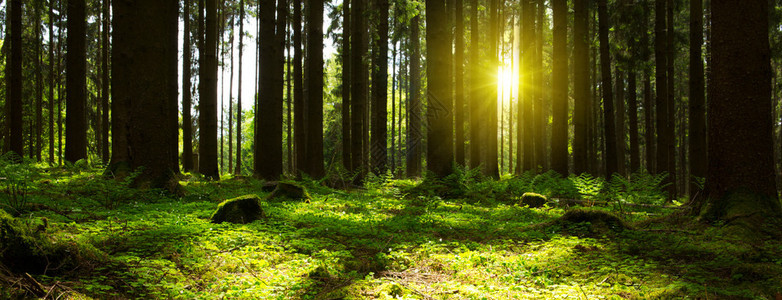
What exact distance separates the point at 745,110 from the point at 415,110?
87.2 ft

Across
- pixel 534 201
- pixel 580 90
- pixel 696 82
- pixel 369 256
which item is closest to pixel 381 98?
pixel 580 90

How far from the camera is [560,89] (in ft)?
44.0

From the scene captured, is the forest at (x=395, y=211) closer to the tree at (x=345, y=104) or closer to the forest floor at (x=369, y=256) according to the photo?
the forest floor at (x=369, y=256)

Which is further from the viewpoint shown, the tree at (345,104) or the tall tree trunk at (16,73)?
the tree at (345,104)

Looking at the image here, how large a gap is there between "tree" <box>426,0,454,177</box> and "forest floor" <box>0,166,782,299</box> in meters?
3.31

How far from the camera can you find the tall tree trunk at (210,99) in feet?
44.9

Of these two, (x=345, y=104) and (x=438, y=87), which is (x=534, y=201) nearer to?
(x=438, y=87)

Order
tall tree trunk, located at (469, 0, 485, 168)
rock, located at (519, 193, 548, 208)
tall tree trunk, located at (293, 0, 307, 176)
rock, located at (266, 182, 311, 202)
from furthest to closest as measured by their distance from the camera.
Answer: tall tree trunk, located at (469, 0, 485, 168)
tall tree trunk, located at (293, 0, 307, 176)
rock, located at (519, 193, 548, 208)
rock, located at (266, 182, 311, 202)

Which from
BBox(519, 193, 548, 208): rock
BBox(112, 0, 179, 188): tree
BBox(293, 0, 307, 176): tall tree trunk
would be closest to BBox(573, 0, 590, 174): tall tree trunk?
BBox(519, 193, 548, 208): rock

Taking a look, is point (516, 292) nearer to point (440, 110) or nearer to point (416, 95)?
point (440, 110)

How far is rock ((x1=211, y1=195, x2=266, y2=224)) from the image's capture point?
5.95 m

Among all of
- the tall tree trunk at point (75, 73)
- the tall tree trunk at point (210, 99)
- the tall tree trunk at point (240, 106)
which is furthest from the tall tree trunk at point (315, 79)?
the tall tree trunk at point (240, 106)

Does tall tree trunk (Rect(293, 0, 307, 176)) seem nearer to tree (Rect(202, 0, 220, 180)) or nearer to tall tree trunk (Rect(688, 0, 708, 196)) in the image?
tree (Rect(202, 0, 220, 180))

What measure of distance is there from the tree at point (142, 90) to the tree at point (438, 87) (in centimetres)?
601
